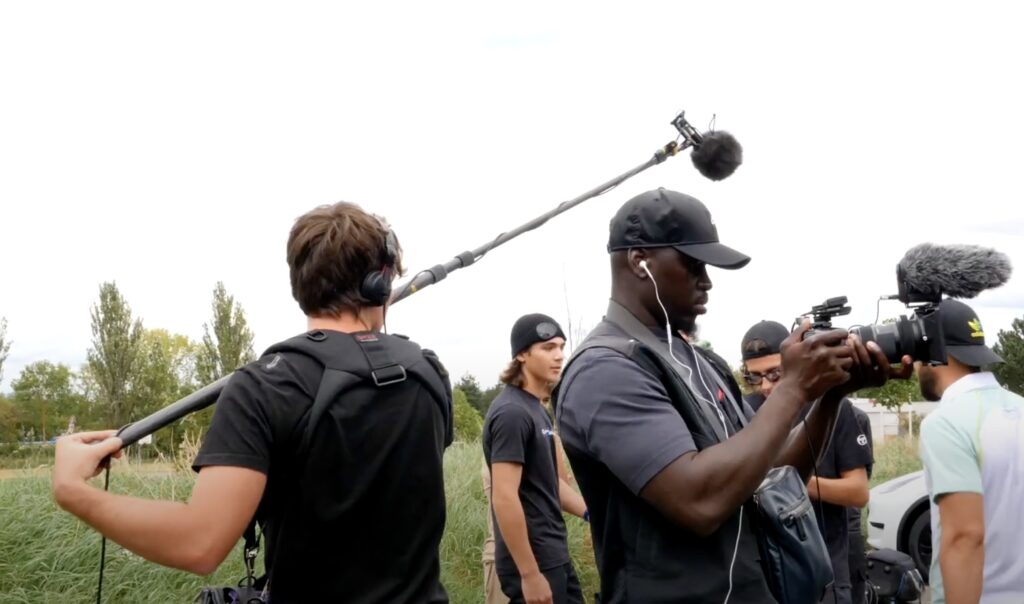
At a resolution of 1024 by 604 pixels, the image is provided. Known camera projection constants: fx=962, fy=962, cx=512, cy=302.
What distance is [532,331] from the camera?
559 centimetres

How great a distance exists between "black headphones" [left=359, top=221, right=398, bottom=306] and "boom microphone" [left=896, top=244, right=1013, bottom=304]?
1814mm

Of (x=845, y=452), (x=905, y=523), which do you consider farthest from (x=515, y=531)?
(x=905, y=523)

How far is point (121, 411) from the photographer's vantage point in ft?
119

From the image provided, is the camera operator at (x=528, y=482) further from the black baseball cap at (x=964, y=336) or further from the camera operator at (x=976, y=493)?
the black baseball cap at (x=964, y=336)

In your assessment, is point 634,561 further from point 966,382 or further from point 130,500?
point 966,382

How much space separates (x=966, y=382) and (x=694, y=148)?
1.37m

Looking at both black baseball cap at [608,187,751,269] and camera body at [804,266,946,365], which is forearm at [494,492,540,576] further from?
camera body at [804,266,946,365]

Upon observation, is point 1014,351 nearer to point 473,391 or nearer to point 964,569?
point 473,391

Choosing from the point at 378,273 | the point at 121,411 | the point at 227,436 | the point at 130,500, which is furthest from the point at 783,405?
the point at 121,411

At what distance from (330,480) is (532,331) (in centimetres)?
334

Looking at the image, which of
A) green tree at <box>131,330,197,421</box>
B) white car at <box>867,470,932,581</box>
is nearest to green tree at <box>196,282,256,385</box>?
green tree at <box>131,330,197,421</box>

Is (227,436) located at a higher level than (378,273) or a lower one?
lower

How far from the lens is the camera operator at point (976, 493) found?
334 centimetres

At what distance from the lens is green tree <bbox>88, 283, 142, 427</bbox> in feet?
128
